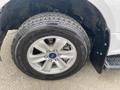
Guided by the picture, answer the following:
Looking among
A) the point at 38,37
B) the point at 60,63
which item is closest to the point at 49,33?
the point at 38,37

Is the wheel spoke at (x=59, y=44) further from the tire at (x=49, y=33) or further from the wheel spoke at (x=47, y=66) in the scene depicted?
the wheel spoke at (x=47, y=66)

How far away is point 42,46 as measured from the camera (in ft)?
9.48

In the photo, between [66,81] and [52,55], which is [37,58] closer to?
[52,55]

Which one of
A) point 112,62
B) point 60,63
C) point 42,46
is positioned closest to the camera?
point 42,46

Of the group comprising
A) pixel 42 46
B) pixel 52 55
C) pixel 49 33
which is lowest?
pixel 52 55

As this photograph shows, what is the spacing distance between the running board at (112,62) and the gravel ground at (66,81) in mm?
210

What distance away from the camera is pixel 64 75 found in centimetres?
309

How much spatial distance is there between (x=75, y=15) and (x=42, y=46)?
50cm

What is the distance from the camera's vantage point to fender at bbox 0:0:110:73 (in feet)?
9.18

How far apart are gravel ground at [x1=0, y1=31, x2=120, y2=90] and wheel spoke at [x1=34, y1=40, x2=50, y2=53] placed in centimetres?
44

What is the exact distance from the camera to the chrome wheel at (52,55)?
286 cm

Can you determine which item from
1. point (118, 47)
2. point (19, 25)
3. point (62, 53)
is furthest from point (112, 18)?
point (19, 25)

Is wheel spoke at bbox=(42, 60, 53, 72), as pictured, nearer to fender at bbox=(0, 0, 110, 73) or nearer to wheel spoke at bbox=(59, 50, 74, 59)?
wheel spoke at bbox=(59, 50, 74, 59)

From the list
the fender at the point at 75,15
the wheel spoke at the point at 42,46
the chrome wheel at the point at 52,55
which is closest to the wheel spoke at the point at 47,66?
the chrome wheel at the point at 52,55
